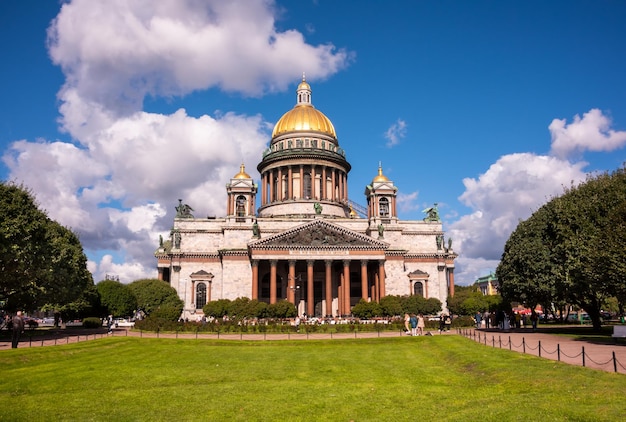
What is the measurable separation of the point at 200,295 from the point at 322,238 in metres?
20.8

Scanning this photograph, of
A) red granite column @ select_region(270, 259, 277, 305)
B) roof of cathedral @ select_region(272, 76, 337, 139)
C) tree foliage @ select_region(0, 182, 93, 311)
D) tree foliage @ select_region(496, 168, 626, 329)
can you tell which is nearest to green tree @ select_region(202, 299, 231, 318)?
red granite column @ select_region(270, 259, 277, 305)

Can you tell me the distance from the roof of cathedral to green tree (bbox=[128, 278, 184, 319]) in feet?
120

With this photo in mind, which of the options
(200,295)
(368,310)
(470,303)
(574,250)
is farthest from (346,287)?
(574,250)

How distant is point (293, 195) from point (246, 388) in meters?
70.9

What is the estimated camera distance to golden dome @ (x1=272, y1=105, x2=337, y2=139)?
94.2m

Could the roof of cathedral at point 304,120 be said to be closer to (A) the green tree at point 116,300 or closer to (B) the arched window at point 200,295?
(B) the arched window at point 200,295

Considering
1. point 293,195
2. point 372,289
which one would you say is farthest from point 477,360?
point 293,195

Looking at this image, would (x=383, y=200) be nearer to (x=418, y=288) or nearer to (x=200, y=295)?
(x=418, y=288)

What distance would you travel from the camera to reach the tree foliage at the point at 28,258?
39.7 meters

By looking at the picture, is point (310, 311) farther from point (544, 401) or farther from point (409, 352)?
point (544, 401)

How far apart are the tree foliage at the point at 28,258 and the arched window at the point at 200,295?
89.9 feet

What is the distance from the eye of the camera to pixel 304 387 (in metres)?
20.3

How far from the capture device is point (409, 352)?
31016mm

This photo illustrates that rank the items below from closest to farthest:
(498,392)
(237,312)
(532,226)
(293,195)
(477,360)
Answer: (498,392) → (477,360) → (532,226) → (237,312) → (293,195)
